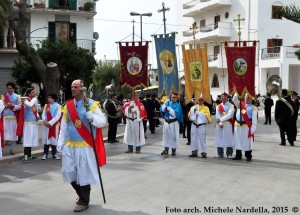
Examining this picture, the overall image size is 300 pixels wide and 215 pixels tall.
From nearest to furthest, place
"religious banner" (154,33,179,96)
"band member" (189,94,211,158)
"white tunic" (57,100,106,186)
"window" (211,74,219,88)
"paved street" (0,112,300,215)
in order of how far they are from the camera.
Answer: "white tunic" (57,100,106,186), "paved street" (0,112,300,215), "band member" (189,94,211,158), "religious banner" (154,33,179,96), "window" (211,74,219,88)

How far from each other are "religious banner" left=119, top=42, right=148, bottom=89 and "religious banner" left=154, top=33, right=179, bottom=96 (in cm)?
47

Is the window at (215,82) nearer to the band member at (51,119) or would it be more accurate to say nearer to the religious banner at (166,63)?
the religious banner at (166,63)

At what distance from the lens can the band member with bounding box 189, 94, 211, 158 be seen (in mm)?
13672

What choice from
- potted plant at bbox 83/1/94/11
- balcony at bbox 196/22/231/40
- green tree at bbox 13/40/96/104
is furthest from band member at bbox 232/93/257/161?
balcony at bbox 196/22/231/40

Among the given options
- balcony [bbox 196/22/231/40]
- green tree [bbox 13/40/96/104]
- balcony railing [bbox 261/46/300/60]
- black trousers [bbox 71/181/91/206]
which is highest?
balcony [bbox 196/22/231/40]

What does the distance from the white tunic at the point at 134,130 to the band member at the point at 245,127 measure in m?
3.10

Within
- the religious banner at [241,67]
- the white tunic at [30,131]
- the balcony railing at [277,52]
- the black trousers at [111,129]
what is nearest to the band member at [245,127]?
the religious banner at [241,67]

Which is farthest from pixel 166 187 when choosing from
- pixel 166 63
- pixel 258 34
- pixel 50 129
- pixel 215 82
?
pixel 215 82

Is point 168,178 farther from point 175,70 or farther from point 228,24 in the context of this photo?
point 228,24

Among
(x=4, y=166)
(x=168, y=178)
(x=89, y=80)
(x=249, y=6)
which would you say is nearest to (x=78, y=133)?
(x=168, y=178)

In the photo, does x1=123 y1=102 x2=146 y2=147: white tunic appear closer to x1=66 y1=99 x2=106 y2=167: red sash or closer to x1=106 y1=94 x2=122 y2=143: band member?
x1=106 y1=94 x2=122 y2=143: band member

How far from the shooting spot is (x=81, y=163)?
24.5ft

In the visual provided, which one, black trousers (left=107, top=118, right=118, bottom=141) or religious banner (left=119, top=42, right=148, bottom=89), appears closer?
religious banner (left=119, top=42, right=148, bottom=89)

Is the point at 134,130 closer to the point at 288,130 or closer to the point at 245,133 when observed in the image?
the point at 245,133
